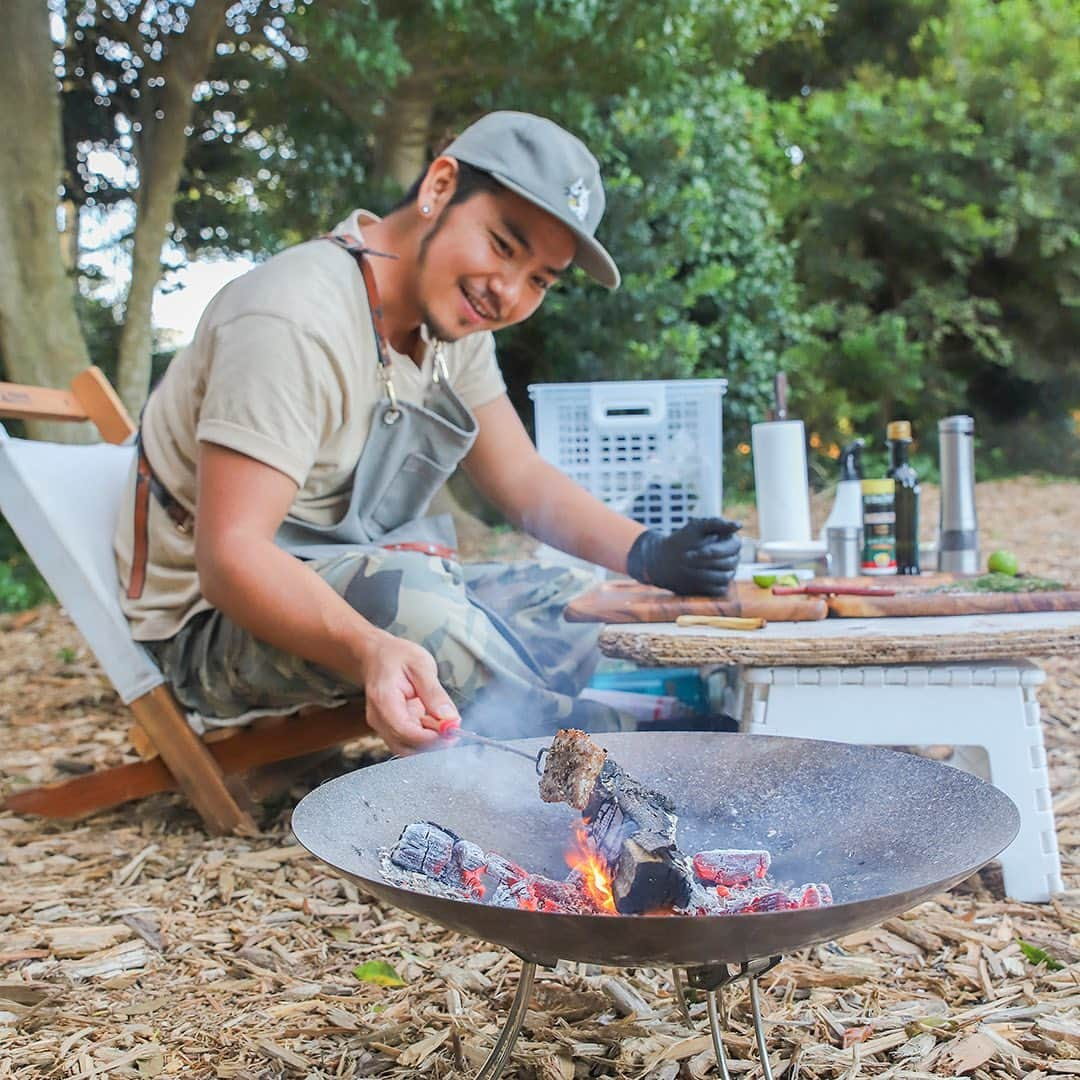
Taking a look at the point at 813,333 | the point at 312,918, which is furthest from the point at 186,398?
the point at 813,333

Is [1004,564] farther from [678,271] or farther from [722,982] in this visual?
[678,271]

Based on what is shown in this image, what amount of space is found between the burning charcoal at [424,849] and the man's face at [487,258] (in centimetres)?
122

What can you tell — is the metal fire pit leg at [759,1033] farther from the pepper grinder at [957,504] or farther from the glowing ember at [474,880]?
the pepper grinder at [957,504]

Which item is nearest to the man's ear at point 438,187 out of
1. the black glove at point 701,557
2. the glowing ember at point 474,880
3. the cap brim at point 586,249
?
the cap brim at point 586,249

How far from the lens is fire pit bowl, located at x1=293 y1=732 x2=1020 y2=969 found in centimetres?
97

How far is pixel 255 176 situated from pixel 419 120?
139 cm

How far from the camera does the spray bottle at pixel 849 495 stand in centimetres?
292

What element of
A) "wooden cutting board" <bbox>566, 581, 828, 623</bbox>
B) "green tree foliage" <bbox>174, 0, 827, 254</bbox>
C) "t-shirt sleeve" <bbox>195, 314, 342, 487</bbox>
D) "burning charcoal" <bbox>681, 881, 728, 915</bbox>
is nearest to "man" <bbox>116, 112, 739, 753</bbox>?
"t-shirt sleeve" <bbox>195, 314, 342, 487</bbox>

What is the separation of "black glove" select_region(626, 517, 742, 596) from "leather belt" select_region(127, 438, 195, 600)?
1007 mm

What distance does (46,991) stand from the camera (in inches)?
63.5

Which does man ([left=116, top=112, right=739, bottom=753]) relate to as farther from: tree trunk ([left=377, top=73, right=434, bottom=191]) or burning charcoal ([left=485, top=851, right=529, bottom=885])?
tree trunk ([left=377, top=73, right=434, bottom=191])

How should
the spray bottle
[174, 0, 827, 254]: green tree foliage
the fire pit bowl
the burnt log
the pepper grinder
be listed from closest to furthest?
the fire pit bowl → the burnt log → the pepper grinder → the spray bottle → [174, 0, 827, 254]: green tree foliage

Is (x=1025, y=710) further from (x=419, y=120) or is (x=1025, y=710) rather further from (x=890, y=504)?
(x=419, y=120)

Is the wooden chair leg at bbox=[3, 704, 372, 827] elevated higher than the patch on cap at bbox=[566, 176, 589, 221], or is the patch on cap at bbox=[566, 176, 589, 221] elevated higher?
the patch on cap at bbox=[566, 176, 589, 221]
